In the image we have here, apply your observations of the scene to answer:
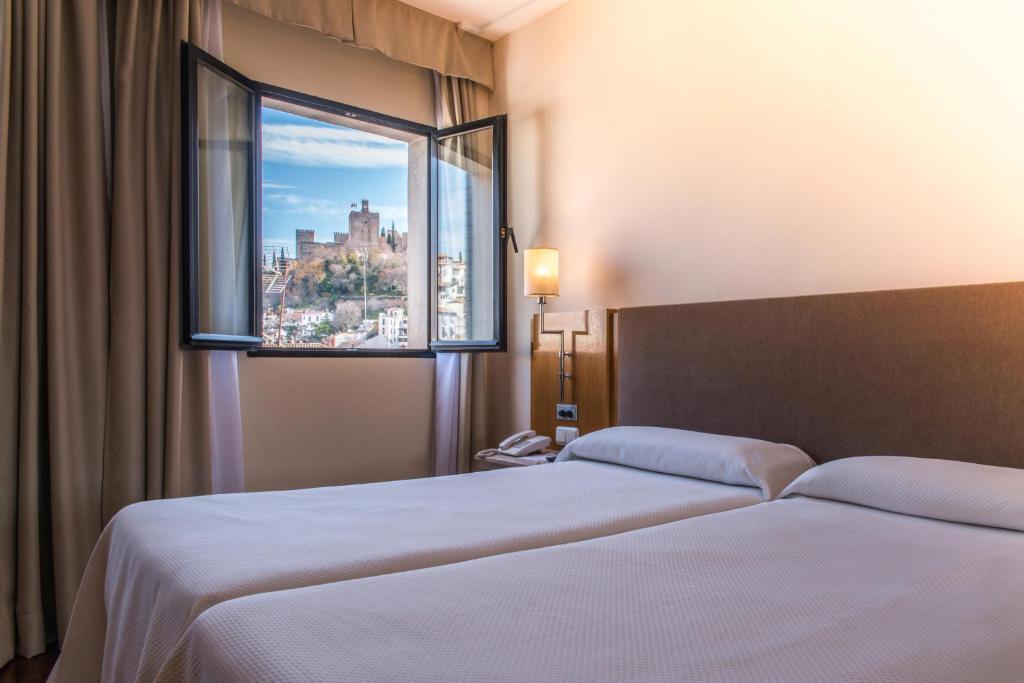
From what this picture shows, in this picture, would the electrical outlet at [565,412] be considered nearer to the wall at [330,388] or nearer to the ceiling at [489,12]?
the wall at [330,388]

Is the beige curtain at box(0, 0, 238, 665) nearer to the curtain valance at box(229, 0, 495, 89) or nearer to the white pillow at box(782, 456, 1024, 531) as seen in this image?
the curtain valance at box(229, 0, 495, 89)

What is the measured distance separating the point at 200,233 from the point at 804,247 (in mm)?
2274

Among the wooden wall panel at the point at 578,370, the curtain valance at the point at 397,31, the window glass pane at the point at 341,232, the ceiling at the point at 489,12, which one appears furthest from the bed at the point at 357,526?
the ceiling at the point at 489,12

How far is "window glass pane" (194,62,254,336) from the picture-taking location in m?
2.57

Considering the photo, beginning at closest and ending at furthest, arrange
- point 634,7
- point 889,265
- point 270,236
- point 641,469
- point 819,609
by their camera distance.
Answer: point 819,609, point 889,265, point 641,469, point 634,7, point 270,236

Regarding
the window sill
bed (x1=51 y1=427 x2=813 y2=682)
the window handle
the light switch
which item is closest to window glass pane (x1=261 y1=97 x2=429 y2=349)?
the window sill

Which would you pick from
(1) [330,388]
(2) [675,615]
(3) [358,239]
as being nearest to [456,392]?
(1) [330,388]

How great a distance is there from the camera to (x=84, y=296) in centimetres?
237

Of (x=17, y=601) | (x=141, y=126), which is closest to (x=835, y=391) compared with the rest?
(x=141, y=126)

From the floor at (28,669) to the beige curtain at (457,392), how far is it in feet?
5.77

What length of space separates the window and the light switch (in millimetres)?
531

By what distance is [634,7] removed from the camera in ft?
9.63

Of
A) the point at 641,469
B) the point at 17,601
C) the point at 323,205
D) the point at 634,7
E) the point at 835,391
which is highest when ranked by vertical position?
the point at 634,7

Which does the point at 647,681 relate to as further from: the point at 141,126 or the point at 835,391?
the point at 141,126
